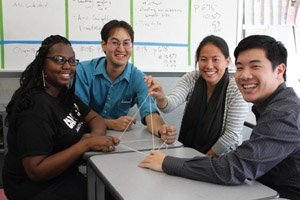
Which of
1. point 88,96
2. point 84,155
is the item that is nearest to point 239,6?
point 88,96

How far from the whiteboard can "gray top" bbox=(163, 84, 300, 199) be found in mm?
1805

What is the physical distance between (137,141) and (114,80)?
0.64m

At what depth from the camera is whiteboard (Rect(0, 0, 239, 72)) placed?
8.79ft

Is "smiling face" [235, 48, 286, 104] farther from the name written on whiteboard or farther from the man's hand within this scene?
the name written on whiteboard

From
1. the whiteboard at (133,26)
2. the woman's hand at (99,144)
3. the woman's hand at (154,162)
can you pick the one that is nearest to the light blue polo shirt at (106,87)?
the whiteboard at (133,26)

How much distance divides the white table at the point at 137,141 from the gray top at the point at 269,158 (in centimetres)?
43

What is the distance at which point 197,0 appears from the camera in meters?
3.05

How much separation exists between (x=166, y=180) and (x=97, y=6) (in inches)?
77.1

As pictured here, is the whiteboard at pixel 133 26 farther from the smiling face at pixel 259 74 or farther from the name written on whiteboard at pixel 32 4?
the smiling face at pixel 259 74

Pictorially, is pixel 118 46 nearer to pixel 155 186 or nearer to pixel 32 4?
pixel 32 4

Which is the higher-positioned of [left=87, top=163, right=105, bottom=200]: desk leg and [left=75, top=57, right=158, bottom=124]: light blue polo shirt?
[left=75, top=57, right=158, bottom=124]: light blue polo shirt

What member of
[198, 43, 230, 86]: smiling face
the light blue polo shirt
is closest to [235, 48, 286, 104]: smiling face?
[198, 43, 230, 86]: smiling face

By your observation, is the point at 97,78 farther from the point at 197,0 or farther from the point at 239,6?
the point at 239,6

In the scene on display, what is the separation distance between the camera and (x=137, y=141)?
6.14 feet
